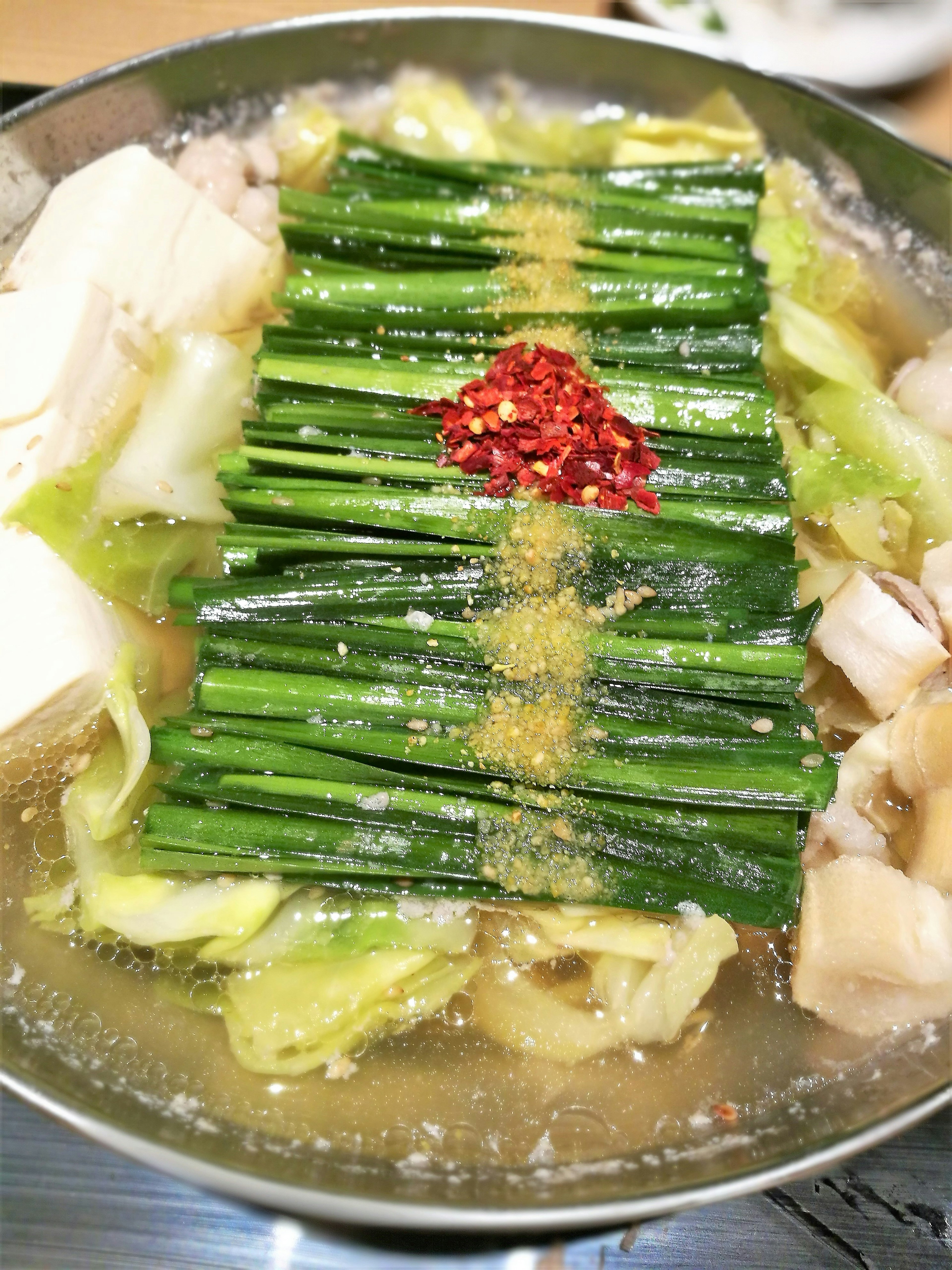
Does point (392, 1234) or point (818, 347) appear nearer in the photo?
point (392, 1234)

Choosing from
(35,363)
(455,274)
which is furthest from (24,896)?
(455,274)

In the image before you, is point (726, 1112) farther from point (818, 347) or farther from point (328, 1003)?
point (818, 347)

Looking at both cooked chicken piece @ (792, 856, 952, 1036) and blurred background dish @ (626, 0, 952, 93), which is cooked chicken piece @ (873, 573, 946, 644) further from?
blurred background dish @ (626, 0, 952, 93)

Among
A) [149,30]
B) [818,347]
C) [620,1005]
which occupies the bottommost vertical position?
[620,1005]

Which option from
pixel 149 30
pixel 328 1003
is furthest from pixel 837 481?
pixel 149 30

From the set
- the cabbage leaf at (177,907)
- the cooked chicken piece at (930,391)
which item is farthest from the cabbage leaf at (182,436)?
the cooked chicken piece at (930,391)

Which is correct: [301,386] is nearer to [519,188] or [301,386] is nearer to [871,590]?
Result: [519,188]
